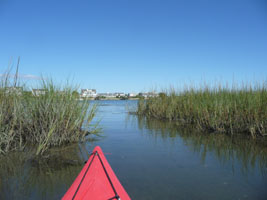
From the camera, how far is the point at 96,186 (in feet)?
6.63

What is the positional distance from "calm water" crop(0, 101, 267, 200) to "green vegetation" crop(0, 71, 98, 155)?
0.42 metres

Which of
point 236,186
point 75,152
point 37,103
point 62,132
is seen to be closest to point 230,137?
point 236,186

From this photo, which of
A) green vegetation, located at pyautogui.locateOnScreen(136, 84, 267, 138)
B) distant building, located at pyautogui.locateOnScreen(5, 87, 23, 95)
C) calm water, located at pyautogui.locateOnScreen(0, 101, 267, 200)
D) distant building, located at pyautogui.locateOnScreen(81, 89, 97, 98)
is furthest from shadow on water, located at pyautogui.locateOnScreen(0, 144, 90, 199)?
green vegetation, located at pyautogui.locateOnScreen(136, 84, 267, 138)

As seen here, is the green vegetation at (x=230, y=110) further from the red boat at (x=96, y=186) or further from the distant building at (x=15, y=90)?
the distant building at (x=15, y=90)

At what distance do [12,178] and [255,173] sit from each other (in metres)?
4.28

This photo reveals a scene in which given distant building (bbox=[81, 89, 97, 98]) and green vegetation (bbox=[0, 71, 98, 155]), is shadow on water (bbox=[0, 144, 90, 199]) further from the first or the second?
distant building (bbox=[81, 89, 97, 98])

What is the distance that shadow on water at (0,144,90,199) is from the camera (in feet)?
9.08

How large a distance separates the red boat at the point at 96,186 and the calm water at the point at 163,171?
32.3 inches

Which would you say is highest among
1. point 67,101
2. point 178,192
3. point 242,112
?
point 67,101

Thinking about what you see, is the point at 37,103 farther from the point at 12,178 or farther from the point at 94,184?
the point at 94,184

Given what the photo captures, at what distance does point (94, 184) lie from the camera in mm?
2039

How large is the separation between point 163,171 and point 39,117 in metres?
3.43

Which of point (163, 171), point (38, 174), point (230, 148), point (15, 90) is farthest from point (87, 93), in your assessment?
point (230, 148)

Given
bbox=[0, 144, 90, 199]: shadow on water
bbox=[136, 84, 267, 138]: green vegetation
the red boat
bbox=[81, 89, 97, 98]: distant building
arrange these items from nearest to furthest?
the red boat, bbox=[0, 144, 90, 199]: shadow on water, bbox=[136, 84, 267, 138]: green vegetation, bbox=[81, 89, 97, 98]: distant building
